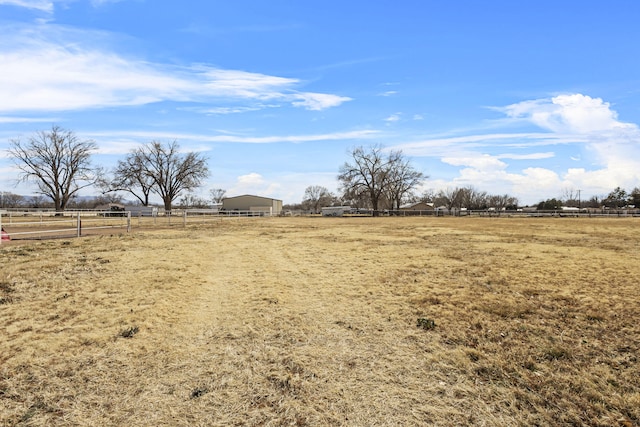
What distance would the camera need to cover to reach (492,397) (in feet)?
10.2

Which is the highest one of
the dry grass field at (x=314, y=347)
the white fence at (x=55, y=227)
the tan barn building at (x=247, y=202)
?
the tan barn building at (x=247, y=202)

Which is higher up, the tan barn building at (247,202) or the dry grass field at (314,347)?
the tan barn building at (247,202)

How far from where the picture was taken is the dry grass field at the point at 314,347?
9.65ft

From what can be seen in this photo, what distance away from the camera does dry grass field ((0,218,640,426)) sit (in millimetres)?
2941

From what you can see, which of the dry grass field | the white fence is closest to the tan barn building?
the white fence

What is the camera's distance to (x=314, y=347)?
4.16 m

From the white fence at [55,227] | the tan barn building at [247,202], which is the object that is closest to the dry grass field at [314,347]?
the white fence at [55,227]

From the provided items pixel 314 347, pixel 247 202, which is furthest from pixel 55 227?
pixel 247 202

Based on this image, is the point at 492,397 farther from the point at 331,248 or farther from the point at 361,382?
the point at 331,248

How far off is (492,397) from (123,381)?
3.51 m

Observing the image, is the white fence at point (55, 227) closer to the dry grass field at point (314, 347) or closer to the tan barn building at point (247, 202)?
the dry grass field at point (314, 347)

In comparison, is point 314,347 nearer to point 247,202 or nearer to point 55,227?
point 55,227

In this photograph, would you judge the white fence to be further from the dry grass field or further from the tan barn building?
the tan barn building

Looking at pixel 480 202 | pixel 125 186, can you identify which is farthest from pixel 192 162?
pixel 480 202
